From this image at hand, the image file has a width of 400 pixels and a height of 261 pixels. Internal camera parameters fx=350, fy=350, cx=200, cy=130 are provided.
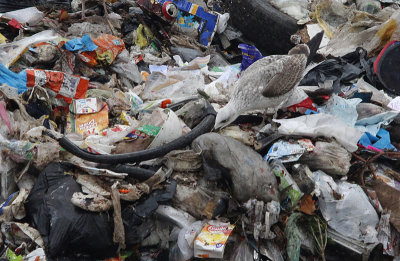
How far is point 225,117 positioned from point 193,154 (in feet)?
1.41

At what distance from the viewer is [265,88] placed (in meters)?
2.62

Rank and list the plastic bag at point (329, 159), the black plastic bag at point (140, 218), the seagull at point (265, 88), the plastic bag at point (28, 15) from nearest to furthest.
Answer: the black plastic bag at point (140, 218) → the plastic bag at point (329, 159) → the seagull at point (265, 88) → the plastic bag at point (28, 15)

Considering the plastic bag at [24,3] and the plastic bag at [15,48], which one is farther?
the plastic bag at [24,3]

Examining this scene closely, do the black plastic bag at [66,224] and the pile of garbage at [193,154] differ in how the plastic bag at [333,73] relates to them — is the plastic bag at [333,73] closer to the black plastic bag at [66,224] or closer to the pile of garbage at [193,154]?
the pile of garbage at [193,154]

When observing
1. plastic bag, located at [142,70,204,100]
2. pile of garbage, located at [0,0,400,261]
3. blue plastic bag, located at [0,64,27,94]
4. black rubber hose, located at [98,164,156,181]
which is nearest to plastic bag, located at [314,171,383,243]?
pile of garbage, located at [0,0,400,261]

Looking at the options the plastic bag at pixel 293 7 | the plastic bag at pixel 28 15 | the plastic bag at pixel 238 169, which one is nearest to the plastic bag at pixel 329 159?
the plastic bag at pixel 238 169

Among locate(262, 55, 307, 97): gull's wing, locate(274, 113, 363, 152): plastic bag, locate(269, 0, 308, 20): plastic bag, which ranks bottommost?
locate(274, 113, 363, 152): plastic bag

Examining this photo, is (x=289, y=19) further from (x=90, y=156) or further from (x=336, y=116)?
(x=90, y=156)

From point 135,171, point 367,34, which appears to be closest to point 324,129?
point 135,171

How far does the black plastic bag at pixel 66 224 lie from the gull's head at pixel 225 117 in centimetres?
99

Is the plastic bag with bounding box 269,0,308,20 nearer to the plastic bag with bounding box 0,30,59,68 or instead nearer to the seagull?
the seagull

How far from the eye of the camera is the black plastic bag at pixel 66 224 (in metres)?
1.86

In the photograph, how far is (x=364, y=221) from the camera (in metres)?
2.18

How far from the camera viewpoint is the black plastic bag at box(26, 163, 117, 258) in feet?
6.11
